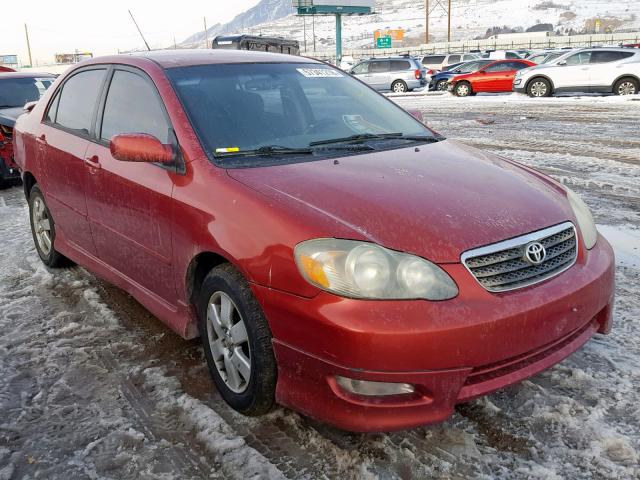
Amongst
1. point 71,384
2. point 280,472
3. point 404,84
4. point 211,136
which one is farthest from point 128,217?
point 404,84

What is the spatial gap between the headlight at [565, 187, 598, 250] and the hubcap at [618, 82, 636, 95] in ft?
54.8

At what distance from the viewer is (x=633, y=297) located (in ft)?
12.5

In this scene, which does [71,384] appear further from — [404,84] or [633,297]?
[404,84]

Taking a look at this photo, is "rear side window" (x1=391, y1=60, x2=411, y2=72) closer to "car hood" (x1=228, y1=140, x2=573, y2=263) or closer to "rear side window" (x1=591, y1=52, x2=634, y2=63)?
"rear side window" (x1=591, y1=52, x2=634, y2=63)

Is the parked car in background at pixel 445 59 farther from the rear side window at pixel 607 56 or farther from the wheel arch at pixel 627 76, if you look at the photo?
the wheel arch at pixel 627 76

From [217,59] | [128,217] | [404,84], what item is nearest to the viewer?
[128,217]

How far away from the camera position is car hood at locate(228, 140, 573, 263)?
2.37 meters

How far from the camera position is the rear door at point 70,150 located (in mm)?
3892

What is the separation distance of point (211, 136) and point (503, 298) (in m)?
1.63

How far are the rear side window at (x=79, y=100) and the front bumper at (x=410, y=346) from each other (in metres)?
2.26

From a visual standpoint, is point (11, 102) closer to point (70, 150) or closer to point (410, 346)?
point (70, 150)

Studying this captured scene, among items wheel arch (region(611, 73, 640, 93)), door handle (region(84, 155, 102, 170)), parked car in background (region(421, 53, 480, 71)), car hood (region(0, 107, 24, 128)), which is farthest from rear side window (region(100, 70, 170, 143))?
parked car in background (region(421, 53, 480, 71))

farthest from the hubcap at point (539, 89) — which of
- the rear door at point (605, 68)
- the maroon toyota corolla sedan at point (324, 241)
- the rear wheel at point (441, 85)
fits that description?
the maroon toyota corolla sedan at point (324, 241)

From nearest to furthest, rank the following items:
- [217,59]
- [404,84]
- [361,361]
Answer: [361,361] → [217,59] → [404,84]
